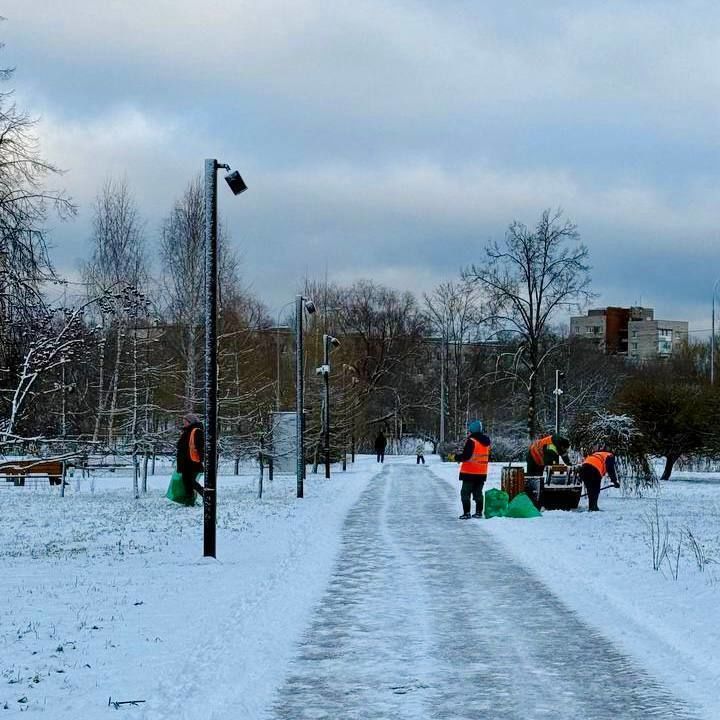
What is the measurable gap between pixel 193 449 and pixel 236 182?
869cm

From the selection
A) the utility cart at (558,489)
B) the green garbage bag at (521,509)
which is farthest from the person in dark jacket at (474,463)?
the utility cart at (558,489)

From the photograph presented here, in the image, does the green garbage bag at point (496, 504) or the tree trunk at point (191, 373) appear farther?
the tree trunk at point (191, 373)

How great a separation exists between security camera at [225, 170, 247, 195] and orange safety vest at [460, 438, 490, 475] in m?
8.28

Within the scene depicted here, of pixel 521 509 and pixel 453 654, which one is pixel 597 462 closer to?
pixel 521 509

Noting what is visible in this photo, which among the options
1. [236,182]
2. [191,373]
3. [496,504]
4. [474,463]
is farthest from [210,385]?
[191,373]

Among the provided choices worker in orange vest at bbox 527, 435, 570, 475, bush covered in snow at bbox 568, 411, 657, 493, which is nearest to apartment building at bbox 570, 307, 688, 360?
bush covered in snow at bbox 568, 411, 657, 493

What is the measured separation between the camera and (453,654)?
798cm

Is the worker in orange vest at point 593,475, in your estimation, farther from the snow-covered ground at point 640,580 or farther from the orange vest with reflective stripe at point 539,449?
the orange vest with reflective stripe at point 539,449

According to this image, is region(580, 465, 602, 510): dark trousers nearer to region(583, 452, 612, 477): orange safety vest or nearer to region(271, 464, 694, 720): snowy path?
region(583, 452, 612, 477): orange safety vest

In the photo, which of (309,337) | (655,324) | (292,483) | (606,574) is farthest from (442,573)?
(655,324)

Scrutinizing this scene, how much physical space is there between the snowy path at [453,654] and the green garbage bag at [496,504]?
262 inches

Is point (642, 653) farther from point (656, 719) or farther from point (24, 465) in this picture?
point (24, 465)

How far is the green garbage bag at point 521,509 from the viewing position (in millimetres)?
20172

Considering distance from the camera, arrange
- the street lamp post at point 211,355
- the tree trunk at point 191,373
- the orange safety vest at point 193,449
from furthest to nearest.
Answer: the tree trunk at point 191,373, the orange safety vest at point 193,449, the street lamp post at point 211,355
